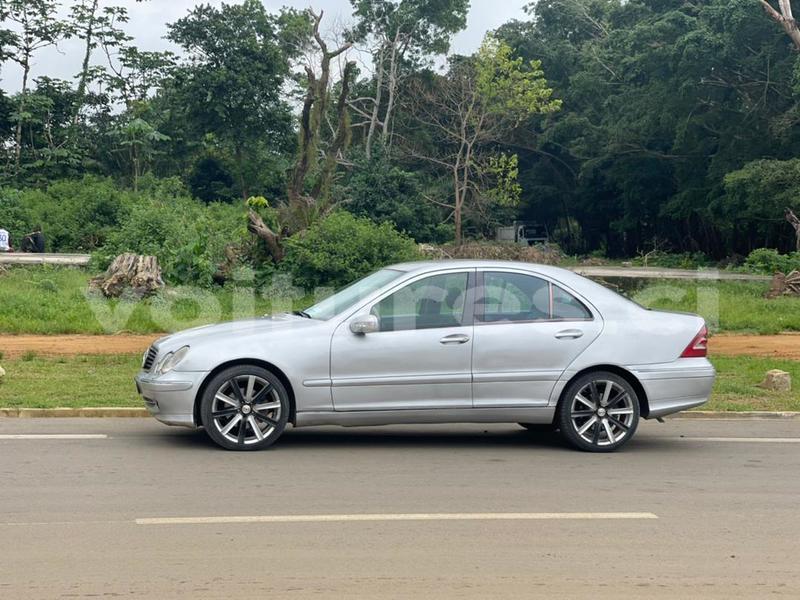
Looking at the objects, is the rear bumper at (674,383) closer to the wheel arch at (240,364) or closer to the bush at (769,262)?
the wheel arch at (240,364)

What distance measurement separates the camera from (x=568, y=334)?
954cm

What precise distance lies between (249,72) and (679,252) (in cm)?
2483

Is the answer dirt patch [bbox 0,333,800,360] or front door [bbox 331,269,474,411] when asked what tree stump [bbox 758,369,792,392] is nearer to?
dirt patch [bbox 0,333,800,360]

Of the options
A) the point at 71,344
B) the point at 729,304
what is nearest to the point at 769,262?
the point at 729,304

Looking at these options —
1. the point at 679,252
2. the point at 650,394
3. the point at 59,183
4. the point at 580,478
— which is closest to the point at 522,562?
the point at 580,478

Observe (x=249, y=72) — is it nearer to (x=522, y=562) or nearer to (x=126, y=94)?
(x=126, y=94)

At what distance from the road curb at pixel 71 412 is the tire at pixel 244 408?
90.5 inches

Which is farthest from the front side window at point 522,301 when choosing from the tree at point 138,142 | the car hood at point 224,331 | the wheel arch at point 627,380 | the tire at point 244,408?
the tree at point 138,142

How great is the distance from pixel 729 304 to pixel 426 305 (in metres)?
17.5

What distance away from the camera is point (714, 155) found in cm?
4759

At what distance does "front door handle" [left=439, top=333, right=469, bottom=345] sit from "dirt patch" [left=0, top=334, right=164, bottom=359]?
28.3 ft

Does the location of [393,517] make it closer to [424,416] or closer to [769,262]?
[424,416]

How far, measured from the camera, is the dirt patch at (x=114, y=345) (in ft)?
55.3

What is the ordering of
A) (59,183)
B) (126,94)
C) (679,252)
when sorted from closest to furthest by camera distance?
1. (59,183)
2. (679,252)
3. (126,94)
